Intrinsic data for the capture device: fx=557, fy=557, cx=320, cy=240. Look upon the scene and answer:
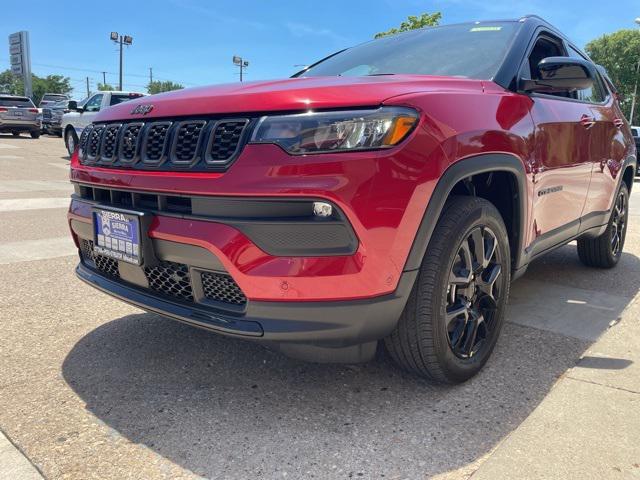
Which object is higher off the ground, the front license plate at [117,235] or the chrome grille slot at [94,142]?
the chrome grille slot at [94,142]

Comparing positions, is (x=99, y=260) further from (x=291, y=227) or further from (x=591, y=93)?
(x=591, y=93)

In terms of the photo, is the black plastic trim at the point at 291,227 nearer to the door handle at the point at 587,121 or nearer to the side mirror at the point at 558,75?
the side mirror at the point at 558,75

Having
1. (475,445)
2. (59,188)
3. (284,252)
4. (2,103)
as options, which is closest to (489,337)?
(475,445)

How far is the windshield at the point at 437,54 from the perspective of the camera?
2.84m

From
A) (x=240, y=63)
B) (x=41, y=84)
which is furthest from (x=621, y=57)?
(x=41, y=84)

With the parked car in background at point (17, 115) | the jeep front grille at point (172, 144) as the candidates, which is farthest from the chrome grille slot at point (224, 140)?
the parked car in background at point (17, 115)

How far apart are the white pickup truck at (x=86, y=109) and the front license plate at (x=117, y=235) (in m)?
11.7

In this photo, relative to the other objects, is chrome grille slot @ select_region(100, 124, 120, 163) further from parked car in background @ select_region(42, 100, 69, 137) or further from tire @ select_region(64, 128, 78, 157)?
parked car in background @ select_region(42, 100, 69, 137)

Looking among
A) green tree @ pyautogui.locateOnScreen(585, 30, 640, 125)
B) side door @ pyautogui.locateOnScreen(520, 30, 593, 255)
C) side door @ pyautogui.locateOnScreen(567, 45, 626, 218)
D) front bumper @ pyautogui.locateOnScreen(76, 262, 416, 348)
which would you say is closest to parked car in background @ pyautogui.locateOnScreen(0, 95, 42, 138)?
side door @ pyautogui.locateOnScreen(567, 45, 626, 218)

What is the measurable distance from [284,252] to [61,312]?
2.09 m

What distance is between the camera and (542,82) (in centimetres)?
276

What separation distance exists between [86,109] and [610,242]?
13175 millimetres

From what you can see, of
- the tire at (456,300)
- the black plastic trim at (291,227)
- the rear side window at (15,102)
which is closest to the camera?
the black plastic trim at (291,227)

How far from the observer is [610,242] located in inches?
178
